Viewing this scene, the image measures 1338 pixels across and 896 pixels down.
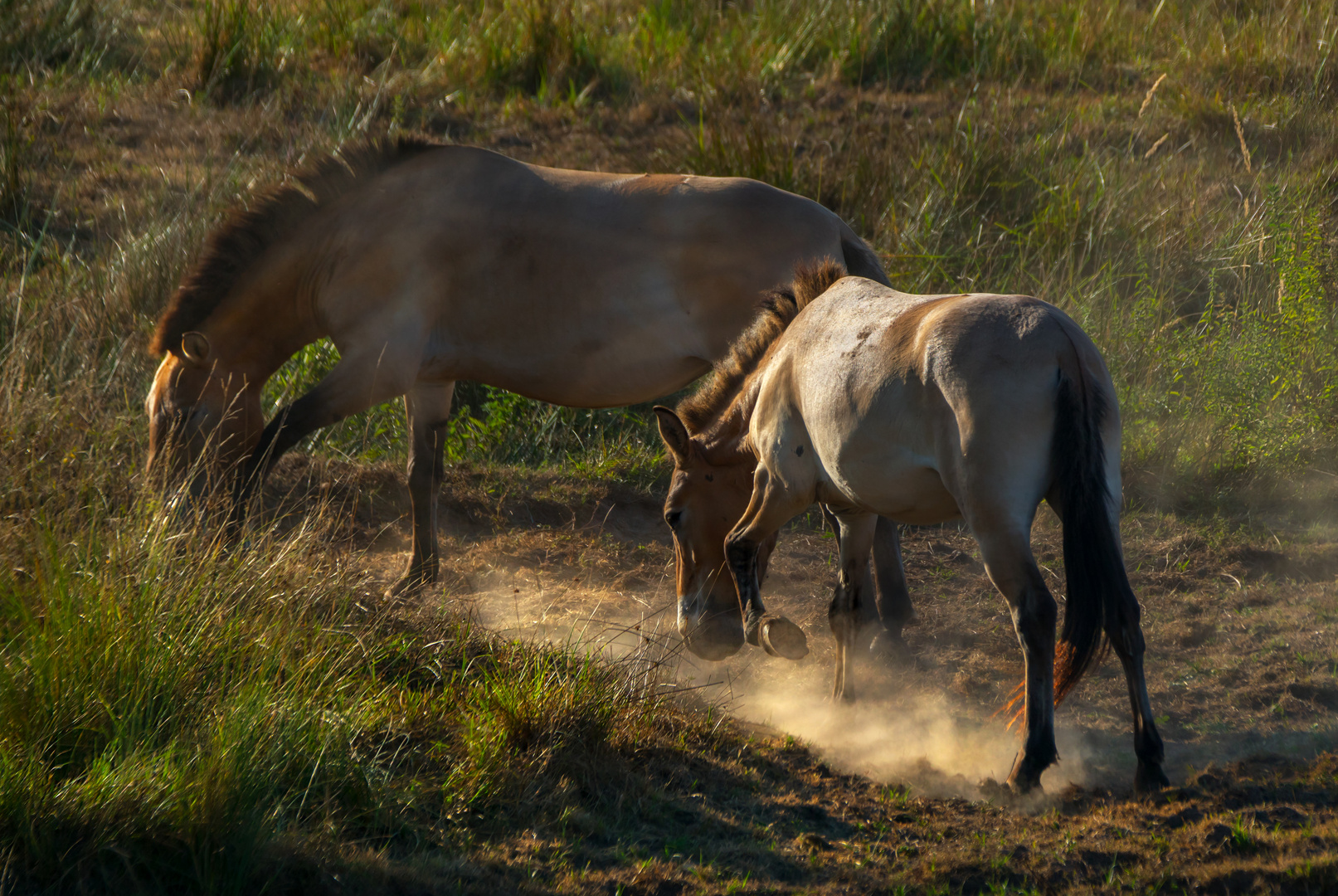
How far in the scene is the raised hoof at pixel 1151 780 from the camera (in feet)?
10.5

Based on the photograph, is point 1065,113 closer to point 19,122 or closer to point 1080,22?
point 1080,22

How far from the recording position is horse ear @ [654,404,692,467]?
4.64 metres

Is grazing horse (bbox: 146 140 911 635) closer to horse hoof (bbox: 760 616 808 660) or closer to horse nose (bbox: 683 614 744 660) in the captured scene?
horse nose (bbox: 683 614 744 660)

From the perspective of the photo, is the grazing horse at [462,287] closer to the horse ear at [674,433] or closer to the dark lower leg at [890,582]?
the dark lower leg at [890,582]

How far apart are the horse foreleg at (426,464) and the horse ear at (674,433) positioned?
1.50 meters

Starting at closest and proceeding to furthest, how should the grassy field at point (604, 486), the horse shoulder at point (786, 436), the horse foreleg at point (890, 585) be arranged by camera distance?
the grassy field at point (604, 486) < the horse shoulder at point (786, 436) < the horse foreleg at point (890, 585)

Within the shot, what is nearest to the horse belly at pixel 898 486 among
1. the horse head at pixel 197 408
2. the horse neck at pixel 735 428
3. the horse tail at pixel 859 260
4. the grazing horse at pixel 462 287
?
the horse neck at pixel 735 428

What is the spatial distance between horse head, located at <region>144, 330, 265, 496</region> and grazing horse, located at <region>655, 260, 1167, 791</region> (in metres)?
2.54

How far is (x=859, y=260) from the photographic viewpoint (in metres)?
5.13

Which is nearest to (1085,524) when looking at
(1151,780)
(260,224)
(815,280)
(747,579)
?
(1151,780)

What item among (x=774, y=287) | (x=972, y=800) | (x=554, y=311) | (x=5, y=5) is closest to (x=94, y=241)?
(x=5, y=5)

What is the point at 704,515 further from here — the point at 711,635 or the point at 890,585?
the point at 890,585

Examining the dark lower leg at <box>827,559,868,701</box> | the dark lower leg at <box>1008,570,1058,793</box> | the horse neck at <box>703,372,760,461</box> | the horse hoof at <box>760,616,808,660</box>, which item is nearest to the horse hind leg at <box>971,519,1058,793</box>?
the dark lower leg at <box>1008,570,1058,793</box>

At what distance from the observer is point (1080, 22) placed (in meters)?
11.3
